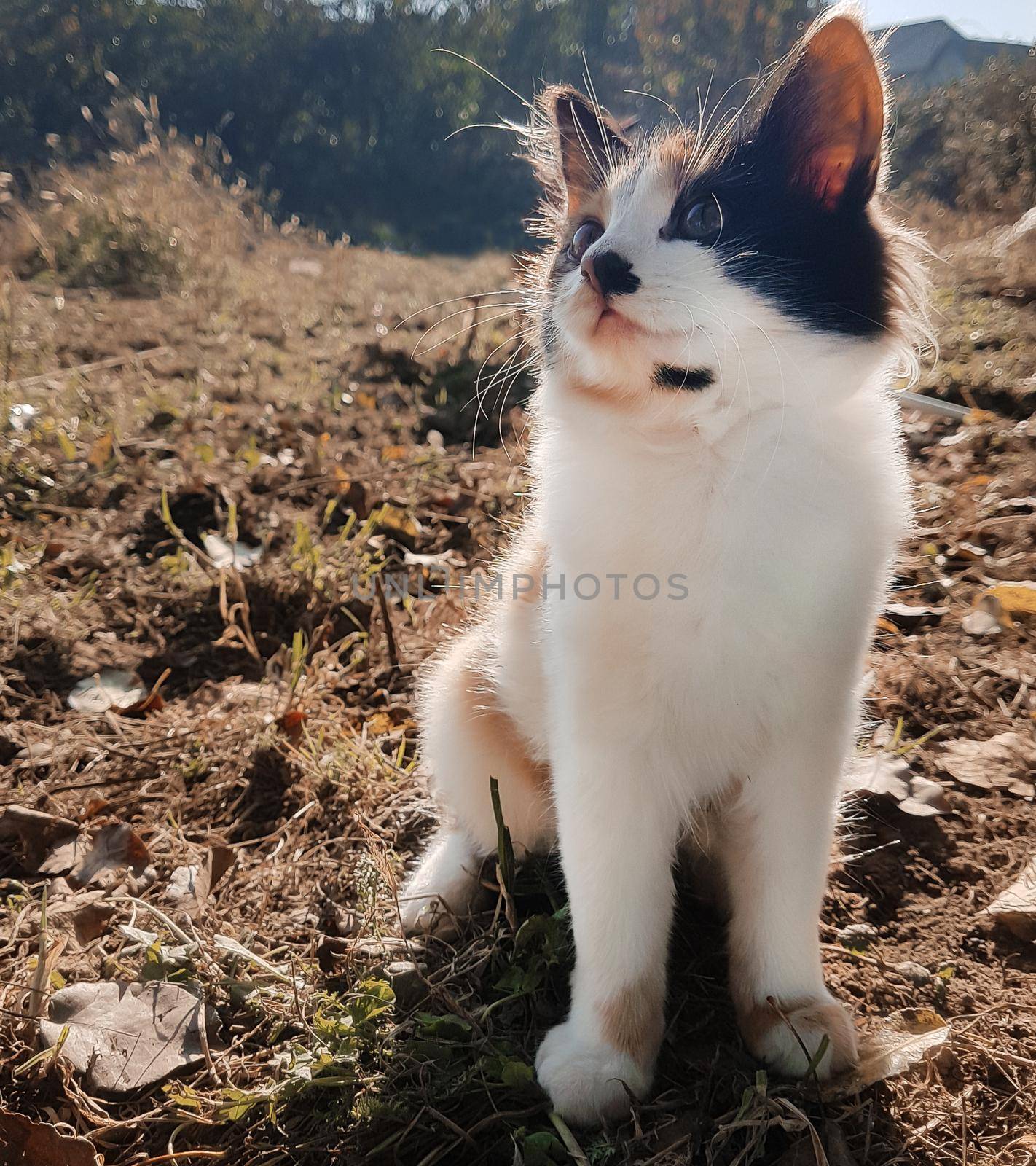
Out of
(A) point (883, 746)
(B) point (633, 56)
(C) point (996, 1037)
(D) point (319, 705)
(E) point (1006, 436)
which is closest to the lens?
(C) point (996, 1037)

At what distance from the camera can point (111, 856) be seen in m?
1.95

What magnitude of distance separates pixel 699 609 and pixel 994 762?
3.78 feet

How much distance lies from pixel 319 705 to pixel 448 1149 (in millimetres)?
1277

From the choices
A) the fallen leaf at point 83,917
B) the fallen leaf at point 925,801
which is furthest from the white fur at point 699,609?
the fallen leaf at point 83,917

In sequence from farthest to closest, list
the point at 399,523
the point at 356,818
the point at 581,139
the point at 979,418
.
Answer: the point at 979,418 → the point at 399,523 → the point at 356,818 → the point at 581,139

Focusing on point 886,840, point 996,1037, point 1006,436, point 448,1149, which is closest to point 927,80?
point 1006,436

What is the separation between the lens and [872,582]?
1.36 meters

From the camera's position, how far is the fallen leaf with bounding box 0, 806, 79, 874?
1.96 meters

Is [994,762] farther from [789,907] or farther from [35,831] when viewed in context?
[35,831]

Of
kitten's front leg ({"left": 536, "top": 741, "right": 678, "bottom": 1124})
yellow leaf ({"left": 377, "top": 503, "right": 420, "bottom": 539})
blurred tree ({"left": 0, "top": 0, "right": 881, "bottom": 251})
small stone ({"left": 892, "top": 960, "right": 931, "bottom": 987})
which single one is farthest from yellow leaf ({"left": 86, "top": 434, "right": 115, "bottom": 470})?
blurred tree ({"left": 0, "top": 0, "right": 881, "bottom": 251})

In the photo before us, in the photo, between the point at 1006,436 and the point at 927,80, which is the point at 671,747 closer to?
the point at 1006,436

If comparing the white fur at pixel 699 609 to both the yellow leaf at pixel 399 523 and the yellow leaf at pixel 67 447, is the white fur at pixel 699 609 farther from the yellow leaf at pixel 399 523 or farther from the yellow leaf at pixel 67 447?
the yellow leaf at pixel 67 447

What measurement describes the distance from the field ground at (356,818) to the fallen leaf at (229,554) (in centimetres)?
2

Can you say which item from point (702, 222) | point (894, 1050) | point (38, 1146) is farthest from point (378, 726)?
point (702, 222)
